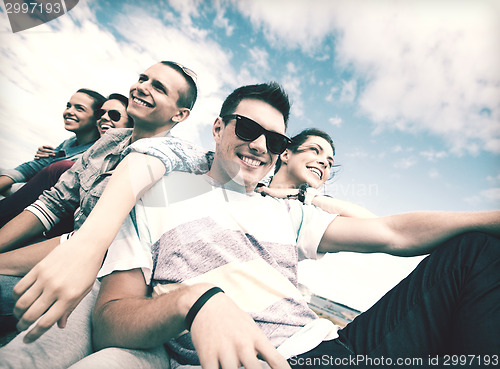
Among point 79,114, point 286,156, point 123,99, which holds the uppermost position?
point 123,99

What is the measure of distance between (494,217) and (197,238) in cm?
135

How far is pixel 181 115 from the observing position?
2.18m

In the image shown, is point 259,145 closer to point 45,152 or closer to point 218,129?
point 218,129

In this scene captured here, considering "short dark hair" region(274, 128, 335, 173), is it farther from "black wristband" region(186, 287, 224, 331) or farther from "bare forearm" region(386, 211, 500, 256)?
"black wristband" region(186, 287, 224, 331)

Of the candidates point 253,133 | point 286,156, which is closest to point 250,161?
point 253,133

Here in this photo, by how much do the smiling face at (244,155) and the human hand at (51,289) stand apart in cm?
95

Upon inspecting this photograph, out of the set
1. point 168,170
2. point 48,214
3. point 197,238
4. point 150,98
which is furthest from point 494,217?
point 48,214

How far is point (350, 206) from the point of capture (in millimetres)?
2053

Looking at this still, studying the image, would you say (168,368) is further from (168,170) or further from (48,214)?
(48,214)

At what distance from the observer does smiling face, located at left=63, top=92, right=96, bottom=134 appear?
285cm

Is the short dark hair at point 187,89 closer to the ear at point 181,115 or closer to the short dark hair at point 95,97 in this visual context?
the ear at point 181,115

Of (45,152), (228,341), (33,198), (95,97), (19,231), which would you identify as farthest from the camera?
(45,152)

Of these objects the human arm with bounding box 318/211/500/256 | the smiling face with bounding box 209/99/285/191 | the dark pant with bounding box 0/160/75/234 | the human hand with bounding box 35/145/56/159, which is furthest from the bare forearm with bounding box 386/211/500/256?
the human hand with bounding box 35/145/56/159

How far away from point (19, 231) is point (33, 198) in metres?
0.47
